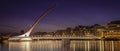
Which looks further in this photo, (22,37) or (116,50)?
(22,37)

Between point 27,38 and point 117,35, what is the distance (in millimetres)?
26773

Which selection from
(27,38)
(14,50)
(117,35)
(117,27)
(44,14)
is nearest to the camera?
(14,50)

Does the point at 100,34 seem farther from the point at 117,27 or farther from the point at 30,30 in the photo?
the point at 30,30

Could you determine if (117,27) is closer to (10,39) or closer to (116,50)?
(10,39)

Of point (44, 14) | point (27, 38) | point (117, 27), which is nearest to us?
point (44, 14)

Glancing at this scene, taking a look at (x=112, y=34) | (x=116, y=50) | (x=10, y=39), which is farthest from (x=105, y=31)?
(x=116, y=50)

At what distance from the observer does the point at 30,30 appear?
76.9 meters

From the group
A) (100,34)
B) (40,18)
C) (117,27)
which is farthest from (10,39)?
(117,27)

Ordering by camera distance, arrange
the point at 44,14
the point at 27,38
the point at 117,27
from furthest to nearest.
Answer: the point at 117,27, the point at 27,38, the point at 44,14

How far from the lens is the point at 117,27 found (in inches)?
4053

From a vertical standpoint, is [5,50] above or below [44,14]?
below

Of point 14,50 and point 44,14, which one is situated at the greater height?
point 44,14

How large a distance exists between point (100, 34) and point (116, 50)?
4124cm

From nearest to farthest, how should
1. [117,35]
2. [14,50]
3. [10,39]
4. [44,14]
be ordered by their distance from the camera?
[14,50] < [44,14] < [10,39] < [117,35]
